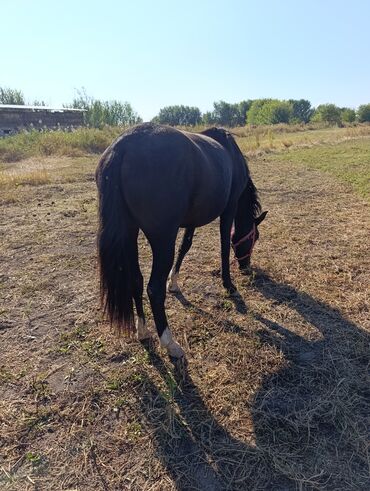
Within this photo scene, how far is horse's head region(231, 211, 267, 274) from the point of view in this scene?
4557 millimetres

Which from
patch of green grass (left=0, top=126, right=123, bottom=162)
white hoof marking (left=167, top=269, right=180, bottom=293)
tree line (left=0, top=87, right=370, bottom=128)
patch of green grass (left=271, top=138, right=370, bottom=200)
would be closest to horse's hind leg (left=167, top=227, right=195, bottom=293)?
white hoof marking (left=167, top=269, right=180, bottom=293)

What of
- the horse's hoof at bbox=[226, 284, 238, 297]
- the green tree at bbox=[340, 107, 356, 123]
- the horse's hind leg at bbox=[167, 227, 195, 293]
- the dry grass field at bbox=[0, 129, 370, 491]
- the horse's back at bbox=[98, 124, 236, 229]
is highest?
the green tree at bbox=[340, 107, 356, 123]

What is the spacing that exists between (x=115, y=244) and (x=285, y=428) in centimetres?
178

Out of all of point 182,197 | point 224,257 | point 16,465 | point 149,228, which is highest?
point 182,197

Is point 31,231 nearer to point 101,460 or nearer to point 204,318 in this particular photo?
point 204,318

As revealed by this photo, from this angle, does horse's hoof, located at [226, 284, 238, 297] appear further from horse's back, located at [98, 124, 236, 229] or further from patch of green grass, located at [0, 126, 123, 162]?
patch of green grass, located at [0, 126, 123, 162]

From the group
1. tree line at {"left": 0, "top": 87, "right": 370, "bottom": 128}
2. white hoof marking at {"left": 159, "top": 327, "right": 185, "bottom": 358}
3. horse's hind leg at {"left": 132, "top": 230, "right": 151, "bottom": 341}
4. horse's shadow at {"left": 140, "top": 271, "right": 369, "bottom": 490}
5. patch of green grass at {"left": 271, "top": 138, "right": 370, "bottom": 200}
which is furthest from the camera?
tree line at {"left": 0, "top": 87, "right": 370, "bottom": 128}

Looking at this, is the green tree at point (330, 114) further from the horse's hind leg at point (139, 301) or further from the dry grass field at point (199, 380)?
the horse's hind leg at point (139, 301)

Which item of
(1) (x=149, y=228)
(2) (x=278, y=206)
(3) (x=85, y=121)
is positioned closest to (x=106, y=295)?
(1) (x=149, y=228)

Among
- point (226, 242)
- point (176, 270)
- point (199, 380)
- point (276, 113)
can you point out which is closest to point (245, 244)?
point (226, 242)

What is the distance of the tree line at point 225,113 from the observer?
114 ft

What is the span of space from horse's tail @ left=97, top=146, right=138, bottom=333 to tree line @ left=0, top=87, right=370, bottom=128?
95.0ft

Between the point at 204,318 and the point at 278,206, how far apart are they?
4955 millimetres

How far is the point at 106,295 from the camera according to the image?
9.37ft
